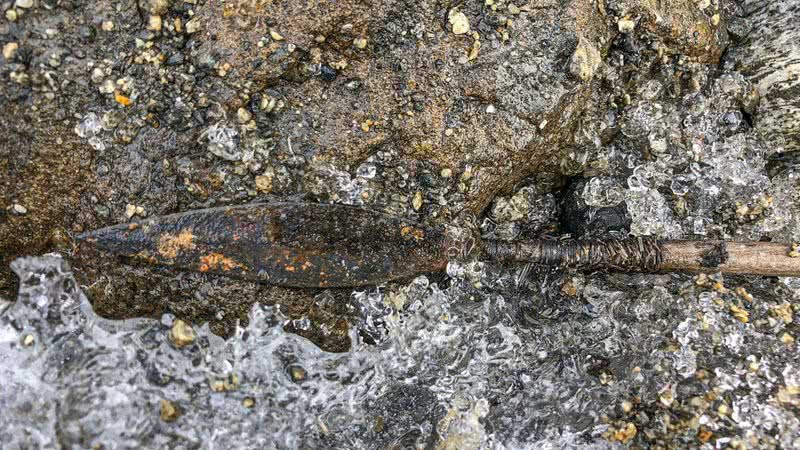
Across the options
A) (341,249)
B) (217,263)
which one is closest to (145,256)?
(217,263)

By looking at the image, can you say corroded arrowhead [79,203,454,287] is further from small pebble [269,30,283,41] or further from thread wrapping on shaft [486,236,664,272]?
small pebble [269,30,283,41]

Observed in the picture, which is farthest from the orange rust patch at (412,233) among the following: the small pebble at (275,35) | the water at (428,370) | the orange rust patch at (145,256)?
the orange rust patch at (145,256)

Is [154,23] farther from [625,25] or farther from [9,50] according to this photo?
[625,25]

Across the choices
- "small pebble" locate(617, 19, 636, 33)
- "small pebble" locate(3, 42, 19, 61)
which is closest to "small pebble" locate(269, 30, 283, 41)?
"small pebble" locate(3, 42, 19, 61)

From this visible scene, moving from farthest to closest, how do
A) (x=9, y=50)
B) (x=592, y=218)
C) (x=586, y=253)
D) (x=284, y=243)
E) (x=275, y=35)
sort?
1. (x=592, y=218)
2. (x=586, y=253)
3. (x=284, y=243)
4. (x=275, y=35)
5. (x=9, y=50)

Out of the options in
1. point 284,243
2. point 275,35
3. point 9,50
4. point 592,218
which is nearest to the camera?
point 9,50

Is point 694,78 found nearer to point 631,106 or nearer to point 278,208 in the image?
point 631,106

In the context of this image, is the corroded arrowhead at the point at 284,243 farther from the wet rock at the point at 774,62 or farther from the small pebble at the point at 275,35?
the wet rock at the point at 774,62
